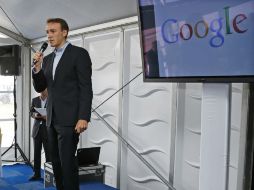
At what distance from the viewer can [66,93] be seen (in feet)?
7.03

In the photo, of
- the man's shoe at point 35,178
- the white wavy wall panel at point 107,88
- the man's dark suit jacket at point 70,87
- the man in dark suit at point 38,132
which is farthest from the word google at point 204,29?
the man's shoe at point 35,178

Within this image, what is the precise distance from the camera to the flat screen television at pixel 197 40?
148 cm

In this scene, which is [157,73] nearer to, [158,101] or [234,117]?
[234,117]

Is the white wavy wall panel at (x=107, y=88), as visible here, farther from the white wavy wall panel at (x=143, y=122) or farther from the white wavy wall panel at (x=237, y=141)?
the white wavy wall panel at (x=237, y=141)

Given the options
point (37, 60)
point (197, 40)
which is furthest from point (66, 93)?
point (197, 40)

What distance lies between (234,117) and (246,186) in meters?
0.45

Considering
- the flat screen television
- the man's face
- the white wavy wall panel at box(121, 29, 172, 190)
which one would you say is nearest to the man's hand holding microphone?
the man's face

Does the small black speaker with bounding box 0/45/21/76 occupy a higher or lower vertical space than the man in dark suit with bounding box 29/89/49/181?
higher

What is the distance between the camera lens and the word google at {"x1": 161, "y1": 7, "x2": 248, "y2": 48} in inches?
58.4

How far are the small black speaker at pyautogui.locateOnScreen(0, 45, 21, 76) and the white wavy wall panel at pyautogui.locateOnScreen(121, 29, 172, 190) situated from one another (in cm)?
257

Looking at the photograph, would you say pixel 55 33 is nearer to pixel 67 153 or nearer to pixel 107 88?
pixel 67 153

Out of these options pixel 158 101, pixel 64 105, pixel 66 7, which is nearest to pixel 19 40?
pixel 66 7

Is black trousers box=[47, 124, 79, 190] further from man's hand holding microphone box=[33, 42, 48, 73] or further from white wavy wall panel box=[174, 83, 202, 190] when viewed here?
white wavy wall panel box=[174, 83, 202, 190]

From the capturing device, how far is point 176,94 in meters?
2.79
